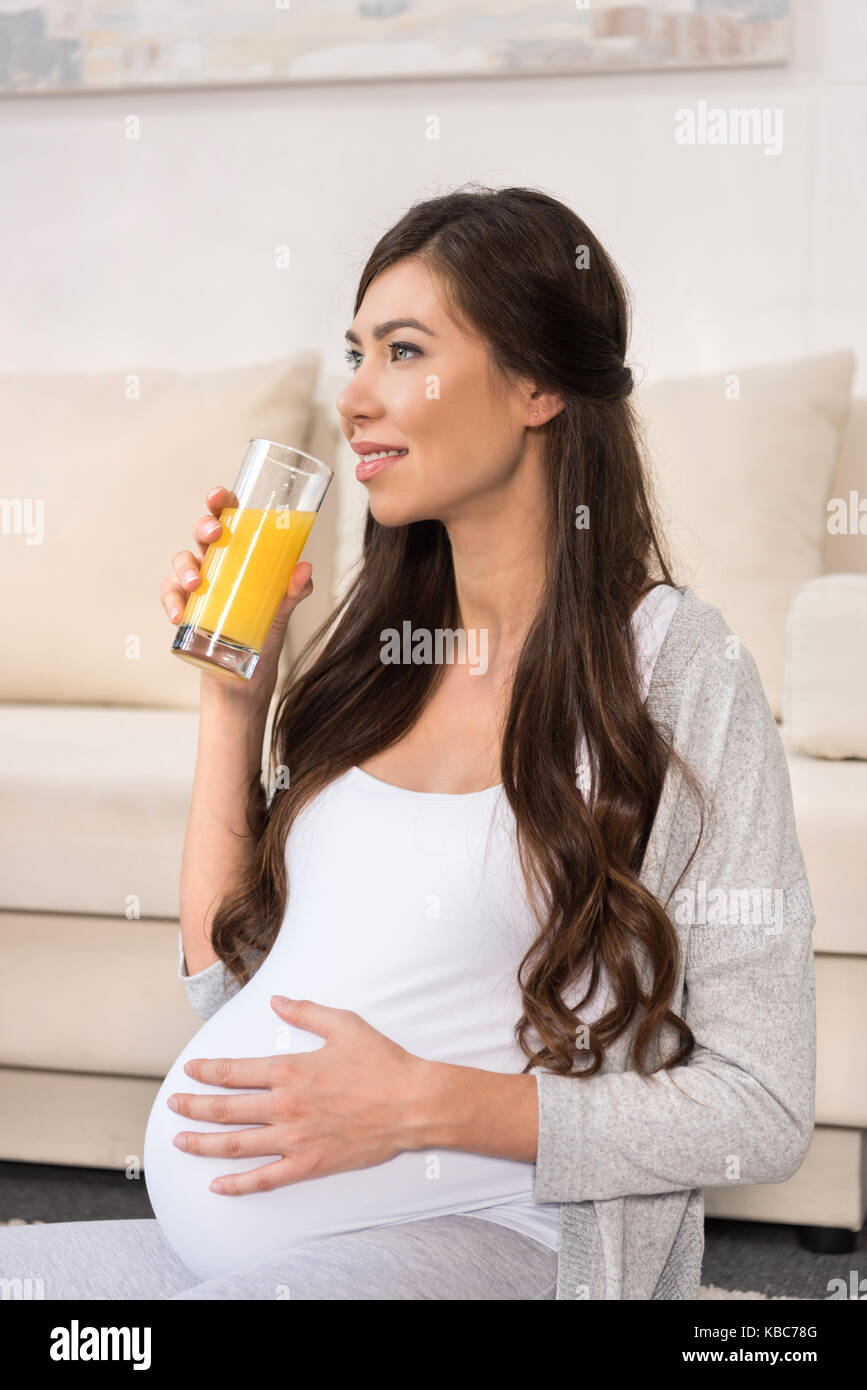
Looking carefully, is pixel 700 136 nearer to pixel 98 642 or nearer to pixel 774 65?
pixel 774 65

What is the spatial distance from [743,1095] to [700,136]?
2075 mm

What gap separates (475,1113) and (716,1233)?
101cm

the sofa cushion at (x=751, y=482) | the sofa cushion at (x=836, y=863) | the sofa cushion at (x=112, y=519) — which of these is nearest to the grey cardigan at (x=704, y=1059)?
the sofa cushion at (x=836, y=863)

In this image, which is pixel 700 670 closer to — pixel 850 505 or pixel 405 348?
pixel 405 348

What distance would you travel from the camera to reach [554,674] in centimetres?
Answer: 105

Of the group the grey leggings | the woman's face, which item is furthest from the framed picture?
the grey leggings

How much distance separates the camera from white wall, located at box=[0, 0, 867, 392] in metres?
2.50

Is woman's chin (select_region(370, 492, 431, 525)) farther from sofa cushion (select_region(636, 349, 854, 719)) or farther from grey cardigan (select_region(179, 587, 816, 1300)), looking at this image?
sofa cushion (select_region(636, 349, 854, 719))

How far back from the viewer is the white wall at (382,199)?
8.21ft

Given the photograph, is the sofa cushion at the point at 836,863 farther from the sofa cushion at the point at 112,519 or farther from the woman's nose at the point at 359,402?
the sofa cushion at the point at 112,519

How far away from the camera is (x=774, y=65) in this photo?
2.48 m

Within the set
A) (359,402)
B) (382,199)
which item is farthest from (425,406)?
(382,199)

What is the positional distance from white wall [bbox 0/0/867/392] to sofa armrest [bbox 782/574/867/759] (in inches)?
37.2
